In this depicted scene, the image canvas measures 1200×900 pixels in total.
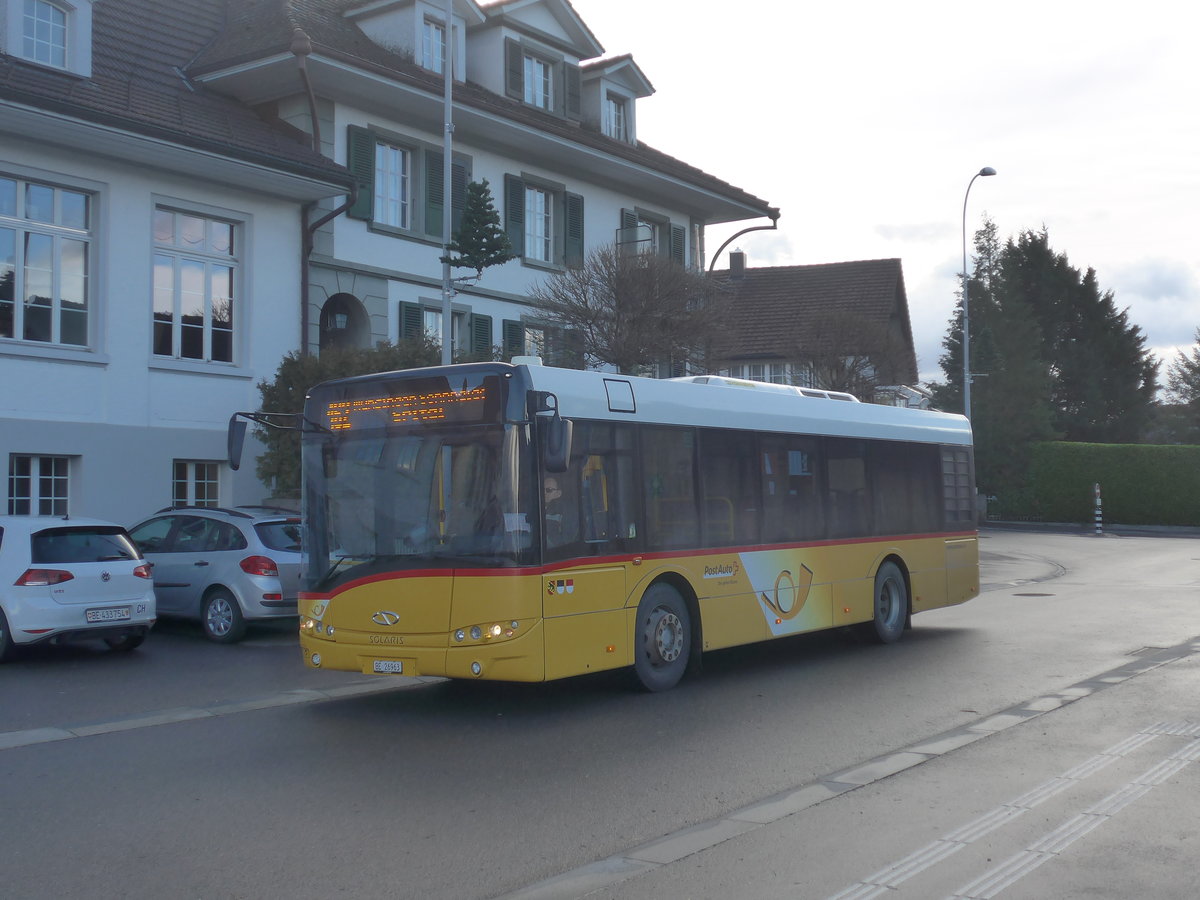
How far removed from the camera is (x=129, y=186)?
65.4ft

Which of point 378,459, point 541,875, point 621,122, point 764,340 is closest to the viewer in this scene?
point 541,875

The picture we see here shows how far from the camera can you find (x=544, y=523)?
382 inches

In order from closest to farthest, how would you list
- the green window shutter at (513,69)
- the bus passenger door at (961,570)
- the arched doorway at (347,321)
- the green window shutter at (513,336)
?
the bus passenger door at (961,570)
the arched doorway at (347,321)
the green window shutter at (513,336)
the green window shutter at (513,69)

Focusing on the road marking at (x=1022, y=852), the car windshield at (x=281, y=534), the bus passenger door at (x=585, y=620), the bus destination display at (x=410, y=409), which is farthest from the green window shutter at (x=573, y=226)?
the road marking at (x=1022, y=852)

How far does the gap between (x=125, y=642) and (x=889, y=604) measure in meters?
8.68

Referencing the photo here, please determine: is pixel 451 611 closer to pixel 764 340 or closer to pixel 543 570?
pixel 543 570

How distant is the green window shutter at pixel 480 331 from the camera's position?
86.6 feet

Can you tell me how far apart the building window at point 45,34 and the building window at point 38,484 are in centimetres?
603

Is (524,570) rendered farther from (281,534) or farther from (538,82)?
(538,82)

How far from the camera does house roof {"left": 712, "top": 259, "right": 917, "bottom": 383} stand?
52531mm

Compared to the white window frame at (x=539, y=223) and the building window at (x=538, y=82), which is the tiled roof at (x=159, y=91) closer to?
the white window frame at (x=539, y=223)

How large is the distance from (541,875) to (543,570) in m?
4.07

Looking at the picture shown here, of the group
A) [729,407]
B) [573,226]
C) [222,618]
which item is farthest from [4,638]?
[573,226]

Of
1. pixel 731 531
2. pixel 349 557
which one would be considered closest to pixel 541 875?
pixel 349 557
